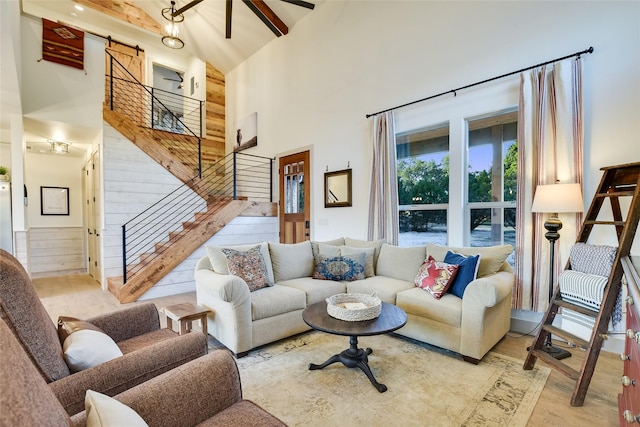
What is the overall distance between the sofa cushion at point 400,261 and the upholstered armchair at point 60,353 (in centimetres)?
239

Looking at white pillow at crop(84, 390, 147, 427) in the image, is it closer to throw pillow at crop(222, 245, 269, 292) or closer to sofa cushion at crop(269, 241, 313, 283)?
throw pillow at crop(222, 245, 269, 292)

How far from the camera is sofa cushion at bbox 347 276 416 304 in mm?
2943

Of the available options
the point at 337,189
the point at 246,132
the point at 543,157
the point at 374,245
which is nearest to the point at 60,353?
the point at 374,245

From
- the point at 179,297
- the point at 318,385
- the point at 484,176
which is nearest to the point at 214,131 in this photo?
the point at 179,297

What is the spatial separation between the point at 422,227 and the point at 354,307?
7.06ft

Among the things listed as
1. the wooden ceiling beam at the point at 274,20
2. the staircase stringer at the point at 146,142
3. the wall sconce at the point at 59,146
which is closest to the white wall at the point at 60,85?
the staircase stringer at the point at 146,142

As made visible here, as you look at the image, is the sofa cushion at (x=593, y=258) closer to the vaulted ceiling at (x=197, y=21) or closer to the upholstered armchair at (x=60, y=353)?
the upholstered armchair at (x=60, y=353)

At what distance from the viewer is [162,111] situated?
23.1 feet

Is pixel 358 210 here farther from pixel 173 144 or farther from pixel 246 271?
pixel 173 144

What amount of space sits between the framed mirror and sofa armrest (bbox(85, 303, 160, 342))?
3165 millimetres

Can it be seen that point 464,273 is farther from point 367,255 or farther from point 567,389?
point 367,255

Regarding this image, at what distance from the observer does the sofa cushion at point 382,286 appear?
2.94 meters

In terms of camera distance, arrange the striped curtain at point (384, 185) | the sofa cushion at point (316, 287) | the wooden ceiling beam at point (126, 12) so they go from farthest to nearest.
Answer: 1. the wooden ceiling beam at point (126, 12)
2. the striped curtain at point (384, 185)
3. the sofa cushion at point (316, 287)

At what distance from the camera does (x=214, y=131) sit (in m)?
7.28
